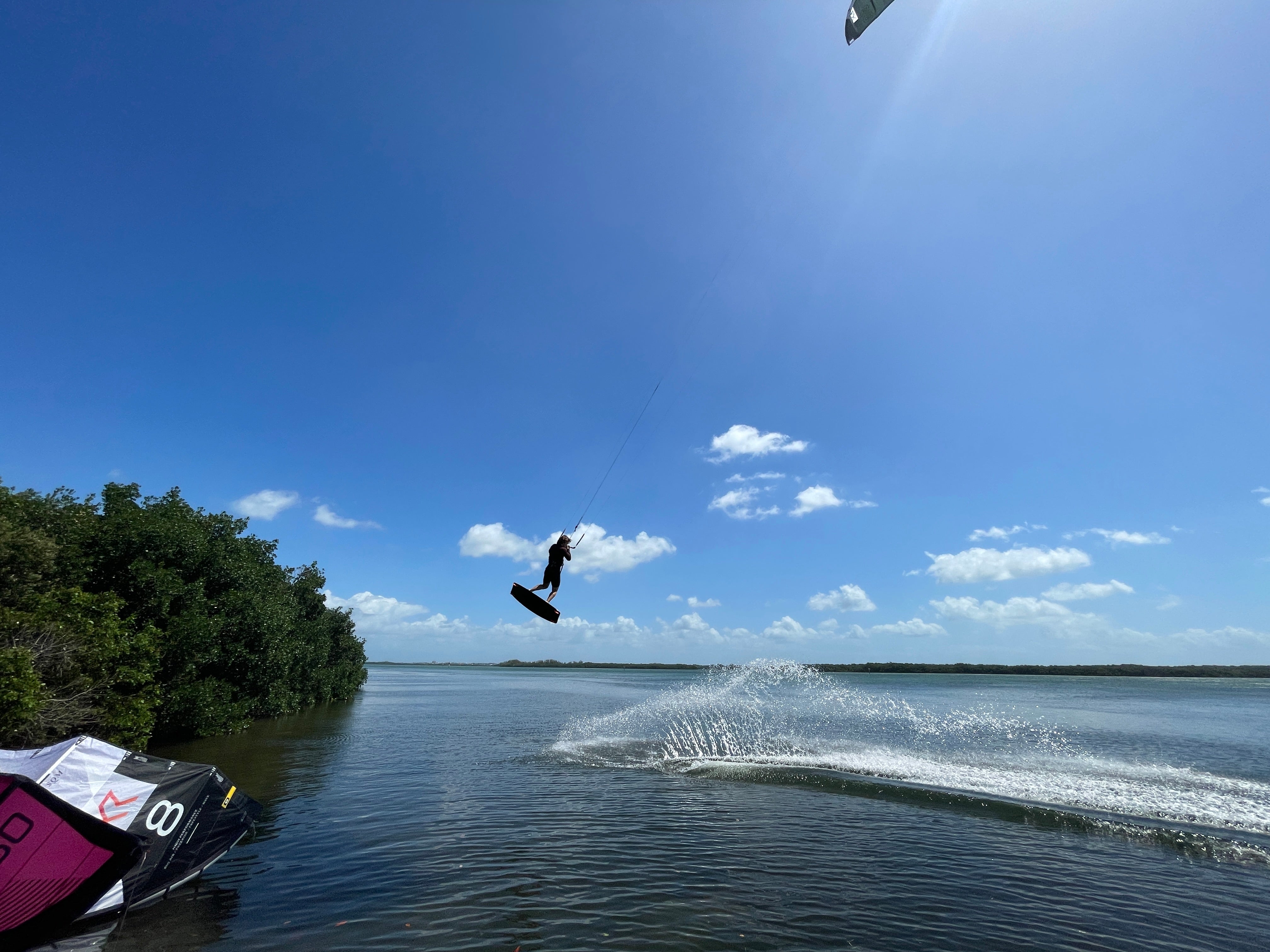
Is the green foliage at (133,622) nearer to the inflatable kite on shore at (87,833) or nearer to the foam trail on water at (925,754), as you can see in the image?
the inflatable kite on shore at (87,833)

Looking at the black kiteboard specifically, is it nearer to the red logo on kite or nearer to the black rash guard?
the black rash guard

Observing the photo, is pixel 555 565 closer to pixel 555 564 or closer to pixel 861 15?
pixel 555 564

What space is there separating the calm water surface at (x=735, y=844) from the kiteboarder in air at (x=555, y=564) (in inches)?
265

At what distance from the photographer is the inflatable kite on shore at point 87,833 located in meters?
7.85

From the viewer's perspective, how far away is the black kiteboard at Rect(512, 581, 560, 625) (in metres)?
19.1

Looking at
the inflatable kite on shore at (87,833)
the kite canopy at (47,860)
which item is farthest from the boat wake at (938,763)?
the kite canopy at (47,860)

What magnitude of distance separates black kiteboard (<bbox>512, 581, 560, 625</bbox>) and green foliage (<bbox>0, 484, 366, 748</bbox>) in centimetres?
1272

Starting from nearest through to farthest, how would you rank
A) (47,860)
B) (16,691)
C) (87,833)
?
(47,860)
(87,833)
(16,691)

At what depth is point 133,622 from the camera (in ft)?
74.0

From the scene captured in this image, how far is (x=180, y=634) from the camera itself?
79.8 ft

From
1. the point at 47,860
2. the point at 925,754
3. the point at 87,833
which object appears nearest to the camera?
the point at 47,860

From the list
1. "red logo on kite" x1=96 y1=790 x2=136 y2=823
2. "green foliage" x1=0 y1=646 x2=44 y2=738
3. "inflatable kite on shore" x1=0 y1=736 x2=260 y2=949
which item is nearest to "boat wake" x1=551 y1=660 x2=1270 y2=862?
"inflatable kite on shore" x1=0 y1=736 x2=260 y2=949

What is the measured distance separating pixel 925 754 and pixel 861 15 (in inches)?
1169

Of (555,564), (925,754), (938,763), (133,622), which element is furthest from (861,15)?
(133,622)
